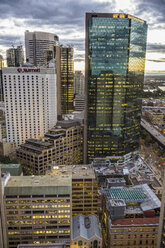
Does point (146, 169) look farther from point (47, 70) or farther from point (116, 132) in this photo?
point (47, 70)

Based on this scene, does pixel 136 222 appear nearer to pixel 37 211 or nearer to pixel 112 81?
pixel 37 211

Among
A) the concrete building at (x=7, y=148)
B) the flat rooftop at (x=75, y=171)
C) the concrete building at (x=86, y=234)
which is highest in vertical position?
the flat rooftop at (x=75, y=171)

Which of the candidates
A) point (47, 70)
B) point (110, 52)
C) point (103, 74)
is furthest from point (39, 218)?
point (47, 70)

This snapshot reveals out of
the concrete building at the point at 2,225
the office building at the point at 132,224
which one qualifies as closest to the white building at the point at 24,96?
the concrete building at the point at 2,225

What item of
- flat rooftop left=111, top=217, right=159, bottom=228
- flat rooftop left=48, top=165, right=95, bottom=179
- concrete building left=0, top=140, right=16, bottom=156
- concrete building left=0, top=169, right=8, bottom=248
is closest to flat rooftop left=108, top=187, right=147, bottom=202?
flat rooftop left=111, top=217, right=159, bottom=228

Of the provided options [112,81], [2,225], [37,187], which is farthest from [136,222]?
[112,81]

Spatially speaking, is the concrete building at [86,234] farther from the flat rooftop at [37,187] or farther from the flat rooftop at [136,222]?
the flat rooftop at [37,187]
